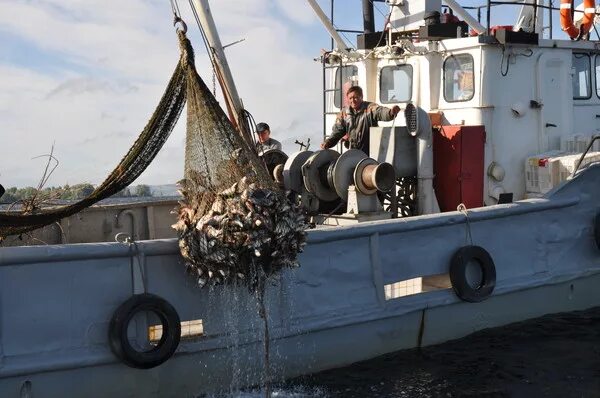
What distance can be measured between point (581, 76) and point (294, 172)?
13.3 feet

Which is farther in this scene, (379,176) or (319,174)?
(319,174)

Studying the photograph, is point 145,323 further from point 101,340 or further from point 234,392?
point 234,392

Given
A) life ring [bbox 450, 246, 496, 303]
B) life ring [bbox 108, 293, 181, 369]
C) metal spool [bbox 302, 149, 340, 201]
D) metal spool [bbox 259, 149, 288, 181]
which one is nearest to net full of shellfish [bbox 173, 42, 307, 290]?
life ring [bbox 108, 293, 181, 369]

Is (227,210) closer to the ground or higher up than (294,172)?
closer to the ground

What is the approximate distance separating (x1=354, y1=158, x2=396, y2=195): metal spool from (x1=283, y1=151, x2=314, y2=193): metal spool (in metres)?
0.87

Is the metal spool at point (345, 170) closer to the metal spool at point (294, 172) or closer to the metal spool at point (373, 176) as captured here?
the metal spool at point (373, 176)

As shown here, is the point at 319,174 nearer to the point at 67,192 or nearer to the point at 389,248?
the point at 389,248

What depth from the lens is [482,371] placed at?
6828 millimetres

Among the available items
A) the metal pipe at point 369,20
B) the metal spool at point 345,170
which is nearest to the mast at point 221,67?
the metal spool at point 345,170

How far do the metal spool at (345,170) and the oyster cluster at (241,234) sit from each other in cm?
206

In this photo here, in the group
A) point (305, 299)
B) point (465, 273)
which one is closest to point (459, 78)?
point (465, 273)

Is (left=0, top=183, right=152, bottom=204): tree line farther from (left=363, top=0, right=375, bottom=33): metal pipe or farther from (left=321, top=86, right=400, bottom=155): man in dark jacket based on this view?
(left=363, top=0, right=375, bottom=33): metal pipe

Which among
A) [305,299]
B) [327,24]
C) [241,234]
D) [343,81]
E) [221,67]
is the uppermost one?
[327,24]

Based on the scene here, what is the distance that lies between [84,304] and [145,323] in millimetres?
474
